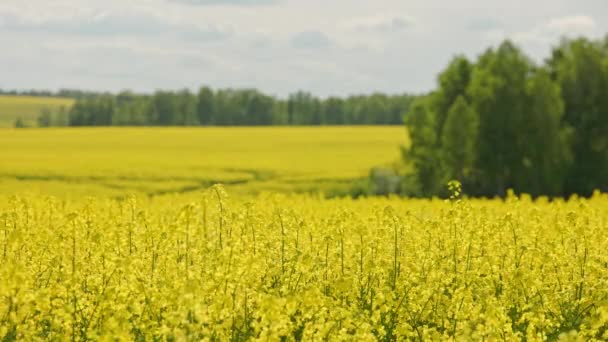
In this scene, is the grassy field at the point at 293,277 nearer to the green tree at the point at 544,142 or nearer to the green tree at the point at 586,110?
the green tree at the point at 544,142

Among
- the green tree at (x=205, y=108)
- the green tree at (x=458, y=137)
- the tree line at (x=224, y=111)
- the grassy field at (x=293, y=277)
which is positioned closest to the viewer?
the grassy field at (x=293, y=277)

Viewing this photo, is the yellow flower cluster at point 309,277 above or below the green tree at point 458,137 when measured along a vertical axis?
below

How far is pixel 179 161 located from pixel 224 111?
85.8m

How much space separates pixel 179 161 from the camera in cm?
5294

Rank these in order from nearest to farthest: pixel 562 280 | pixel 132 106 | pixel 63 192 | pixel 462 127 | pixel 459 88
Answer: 1. pixel 562 280
2. pixel 63 192
3. pixel 462 127
4. pixel 459 88
5. pixel 132 106

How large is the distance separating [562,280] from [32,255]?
25.1 feet

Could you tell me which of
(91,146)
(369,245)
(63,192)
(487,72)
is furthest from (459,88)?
(369,245)

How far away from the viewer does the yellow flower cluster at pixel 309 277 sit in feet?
28.1

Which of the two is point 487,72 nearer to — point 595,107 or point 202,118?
point 595,107

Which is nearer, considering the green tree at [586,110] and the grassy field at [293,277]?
the grassy field at [293,277]

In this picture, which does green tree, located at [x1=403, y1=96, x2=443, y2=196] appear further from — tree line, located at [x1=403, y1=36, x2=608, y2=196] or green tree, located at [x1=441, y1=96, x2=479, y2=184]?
green tree, located at [x1=441, y1=96, x2=479, y2=184]

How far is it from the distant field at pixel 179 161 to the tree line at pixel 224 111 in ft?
161

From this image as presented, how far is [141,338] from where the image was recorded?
9172mm

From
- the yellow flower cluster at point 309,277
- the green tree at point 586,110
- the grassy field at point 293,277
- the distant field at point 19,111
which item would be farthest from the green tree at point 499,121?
the distant field at point 19,111
